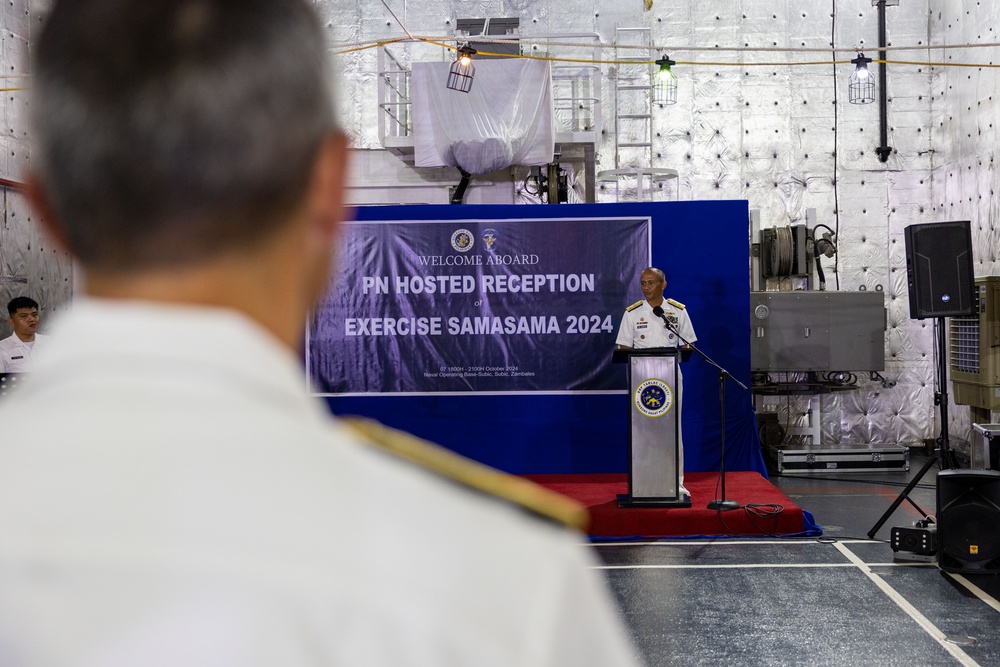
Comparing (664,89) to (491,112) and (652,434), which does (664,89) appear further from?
(652,434)

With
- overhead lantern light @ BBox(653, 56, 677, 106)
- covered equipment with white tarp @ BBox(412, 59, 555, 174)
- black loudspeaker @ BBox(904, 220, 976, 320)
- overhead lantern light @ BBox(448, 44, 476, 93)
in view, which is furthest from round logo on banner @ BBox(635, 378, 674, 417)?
overhead lantern light @ BBox(653, 56, 677, 106)

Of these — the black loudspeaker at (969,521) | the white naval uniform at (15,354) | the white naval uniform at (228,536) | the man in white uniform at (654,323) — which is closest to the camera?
the white naval uniform at (228,536)

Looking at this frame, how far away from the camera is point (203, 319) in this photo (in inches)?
19.2

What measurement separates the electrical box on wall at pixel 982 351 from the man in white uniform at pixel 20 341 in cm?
778

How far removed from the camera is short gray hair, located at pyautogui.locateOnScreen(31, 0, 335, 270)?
506 mm

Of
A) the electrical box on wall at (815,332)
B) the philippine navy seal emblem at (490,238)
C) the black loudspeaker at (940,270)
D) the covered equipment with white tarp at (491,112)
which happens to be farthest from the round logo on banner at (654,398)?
the covered equipment with white tarp at (491,112)

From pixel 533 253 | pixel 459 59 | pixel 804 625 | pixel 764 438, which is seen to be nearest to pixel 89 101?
pixel 804 625

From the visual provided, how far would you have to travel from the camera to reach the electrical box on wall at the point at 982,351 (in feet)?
27.6

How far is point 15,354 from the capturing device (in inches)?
261

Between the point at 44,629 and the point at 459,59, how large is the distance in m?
9.08

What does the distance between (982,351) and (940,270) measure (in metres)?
2.53

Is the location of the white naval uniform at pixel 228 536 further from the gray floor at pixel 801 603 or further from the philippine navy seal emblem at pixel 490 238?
the philippine navy seal emblem at pixel 490 238

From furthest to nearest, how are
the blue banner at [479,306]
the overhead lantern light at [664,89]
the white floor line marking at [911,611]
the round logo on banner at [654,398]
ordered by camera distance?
the overhead lantern light at [664,89]
the blue banner at [479,306]
the round logo on banner at [654,398]
the white floor line marking at [911,611]

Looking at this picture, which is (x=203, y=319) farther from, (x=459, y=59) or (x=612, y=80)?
(x=612, y=80)
